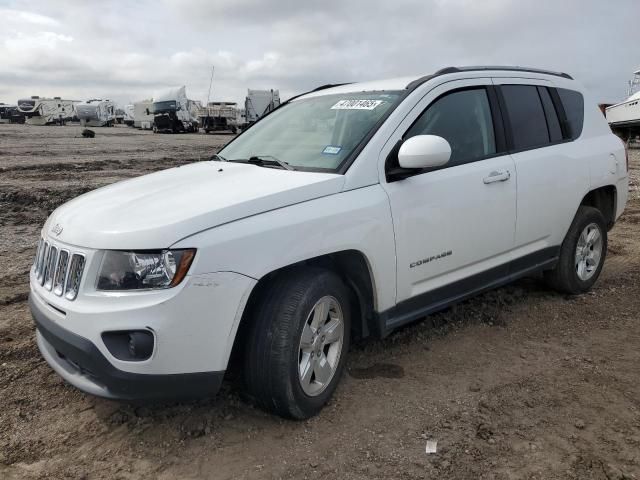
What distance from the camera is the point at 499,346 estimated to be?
12.9ft

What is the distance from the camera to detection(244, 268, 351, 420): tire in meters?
2.71

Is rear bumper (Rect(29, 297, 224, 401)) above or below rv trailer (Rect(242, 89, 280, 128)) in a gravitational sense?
below

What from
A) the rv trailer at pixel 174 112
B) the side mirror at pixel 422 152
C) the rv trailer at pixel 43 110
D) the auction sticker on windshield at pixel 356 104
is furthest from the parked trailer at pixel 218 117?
the side mirror at pixel 422 152

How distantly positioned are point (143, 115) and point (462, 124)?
158 feet

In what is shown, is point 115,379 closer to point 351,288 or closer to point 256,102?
point 351,288

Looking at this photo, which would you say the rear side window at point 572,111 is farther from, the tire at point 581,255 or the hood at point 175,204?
the hood at point 175,204

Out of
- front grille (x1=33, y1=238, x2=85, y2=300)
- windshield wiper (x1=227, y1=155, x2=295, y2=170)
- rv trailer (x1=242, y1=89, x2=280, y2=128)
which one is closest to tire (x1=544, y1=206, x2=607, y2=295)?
windshield wiper (x1=227, y1=155, x2=295, y2=170)

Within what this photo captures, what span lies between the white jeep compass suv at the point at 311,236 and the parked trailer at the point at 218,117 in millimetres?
38278

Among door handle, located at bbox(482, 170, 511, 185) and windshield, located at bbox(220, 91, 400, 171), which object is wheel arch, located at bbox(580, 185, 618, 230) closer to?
door handle, located at bbox(482, 170, 511, 185)

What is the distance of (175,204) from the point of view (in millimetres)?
2746

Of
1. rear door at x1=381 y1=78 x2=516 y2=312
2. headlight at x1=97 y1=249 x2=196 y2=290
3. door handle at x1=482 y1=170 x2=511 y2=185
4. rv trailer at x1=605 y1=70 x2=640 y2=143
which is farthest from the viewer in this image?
rv trailer at x1=605 y1=70 x2=640 y2=143

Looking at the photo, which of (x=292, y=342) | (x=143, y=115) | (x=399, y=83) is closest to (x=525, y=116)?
(x=399, y=83)

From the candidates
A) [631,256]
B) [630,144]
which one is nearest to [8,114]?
[630,144]

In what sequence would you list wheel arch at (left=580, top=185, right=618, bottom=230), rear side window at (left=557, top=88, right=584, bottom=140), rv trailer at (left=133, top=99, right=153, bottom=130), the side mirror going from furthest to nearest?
rv trailer at (left=133, top=99, right=153, bottom=130), wheel arch at (left=580, top=185, right=618, bottom=230), rear side window at (left=557, top=88, right=584, bottom=140), the side mirror
